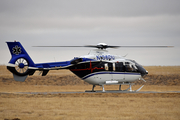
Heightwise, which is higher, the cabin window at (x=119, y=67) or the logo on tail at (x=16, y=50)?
the logo on tail at (x=16, y=50)

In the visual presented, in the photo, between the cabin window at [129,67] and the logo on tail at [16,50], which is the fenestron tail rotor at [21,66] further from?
the cabin window at [129,67]

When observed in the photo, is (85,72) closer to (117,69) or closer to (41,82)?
(117,69)

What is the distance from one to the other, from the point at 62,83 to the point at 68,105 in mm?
24853

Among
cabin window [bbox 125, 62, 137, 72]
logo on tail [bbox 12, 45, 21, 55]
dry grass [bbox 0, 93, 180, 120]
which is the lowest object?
dry grass [bbox 0, 93, 180, 120]

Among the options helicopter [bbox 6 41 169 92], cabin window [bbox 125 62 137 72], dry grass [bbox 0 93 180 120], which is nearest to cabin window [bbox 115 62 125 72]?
helicopter [bbox 6 41 169 92]

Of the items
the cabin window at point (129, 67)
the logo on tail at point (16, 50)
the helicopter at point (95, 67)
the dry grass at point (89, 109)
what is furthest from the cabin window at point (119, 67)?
the logo on tail at point (16, 50)

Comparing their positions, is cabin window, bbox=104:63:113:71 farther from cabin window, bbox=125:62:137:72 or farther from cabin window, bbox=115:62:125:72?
cabin window, bbox=125:62:137:72

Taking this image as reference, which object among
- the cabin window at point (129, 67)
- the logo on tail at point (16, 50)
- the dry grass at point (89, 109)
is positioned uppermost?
the logo on tail at point (16, 50)

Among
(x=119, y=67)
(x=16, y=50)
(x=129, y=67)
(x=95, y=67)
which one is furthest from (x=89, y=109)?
(x=16, y=50)

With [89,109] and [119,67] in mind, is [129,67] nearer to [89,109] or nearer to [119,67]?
[119,67]

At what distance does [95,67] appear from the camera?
25.0m

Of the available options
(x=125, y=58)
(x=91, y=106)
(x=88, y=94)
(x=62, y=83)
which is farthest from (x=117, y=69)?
(x=62, y=83)

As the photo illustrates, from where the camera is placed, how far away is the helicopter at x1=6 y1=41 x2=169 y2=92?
24.1 meters

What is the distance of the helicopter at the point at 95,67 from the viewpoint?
24062mm
